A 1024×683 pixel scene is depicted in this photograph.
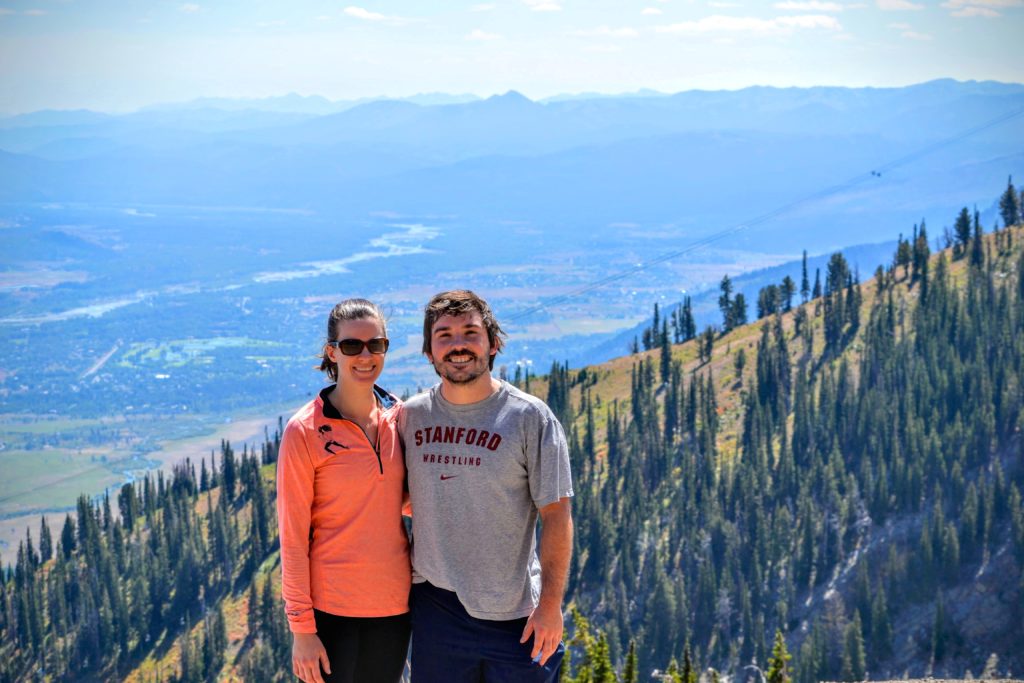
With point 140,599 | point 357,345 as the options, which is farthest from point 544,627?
point 140,599

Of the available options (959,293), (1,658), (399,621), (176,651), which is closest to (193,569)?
(176,651)

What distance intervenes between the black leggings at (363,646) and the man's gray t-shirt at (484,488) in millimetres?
779

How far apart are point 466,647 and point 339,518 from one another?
2.00 m

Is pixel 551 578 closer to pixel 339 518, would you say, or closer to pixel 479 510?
pixel 479 510

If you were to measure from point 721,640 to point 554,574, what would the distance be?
150223mm

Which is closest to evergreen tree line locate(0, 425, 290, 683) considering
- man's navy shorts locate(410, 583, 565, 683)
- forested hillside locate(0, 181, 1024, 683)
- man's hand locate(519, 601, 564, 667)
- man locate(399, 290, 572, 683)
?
forested hillside locate(0, 181, 1024, 683)

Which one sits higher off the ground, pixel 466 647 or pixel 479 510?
pixel 479 510

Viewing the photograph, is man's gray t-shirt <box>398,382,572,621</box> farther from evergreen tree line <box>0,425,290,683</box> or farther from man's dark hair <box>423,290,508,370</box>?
evergreen tree line <box>0,425,290,683</box>

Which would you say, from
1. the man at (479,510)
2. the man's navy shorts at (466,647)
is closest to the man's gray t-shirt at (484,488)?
the man at (479,510)

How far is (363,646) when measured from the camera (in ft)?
40.3

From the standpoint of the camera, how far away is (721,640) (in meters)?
154

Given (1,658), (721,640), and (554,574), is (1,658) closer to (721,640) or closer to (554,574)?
(721,640)

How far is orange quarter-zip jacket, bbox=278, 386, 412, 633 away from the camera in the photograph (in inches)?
465

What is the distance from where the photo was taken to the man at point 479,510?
11.8 metres
